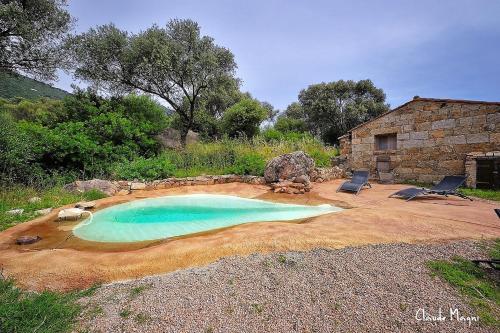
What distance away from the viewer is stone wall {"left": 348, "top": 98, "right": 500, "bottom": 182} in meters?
8.05

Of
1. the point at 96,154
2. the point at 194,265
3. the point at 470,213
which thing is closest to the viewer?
the point at 194,265

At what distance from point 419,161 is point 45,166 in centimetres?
1412

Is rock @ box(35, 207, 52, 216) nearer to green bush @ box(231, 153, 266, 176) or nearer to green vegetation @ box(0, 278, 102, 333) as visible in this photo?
green vegetation @ box(0, 278, 102, 333)

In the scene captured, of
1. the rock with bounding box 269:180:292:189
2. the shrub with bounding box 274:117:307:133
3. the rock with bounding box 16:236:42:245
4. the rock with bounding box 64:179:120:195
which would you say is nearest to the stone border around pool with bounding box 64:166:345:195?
the rock with bounding box 64:179:120:195

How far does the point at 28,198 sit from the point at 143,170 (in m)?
3.41

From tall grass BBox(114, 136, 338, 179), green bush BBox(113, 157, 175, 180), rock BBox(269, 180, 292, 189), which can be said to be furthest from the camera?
Answer: tall grass BBox(114, 136, 338, 179)

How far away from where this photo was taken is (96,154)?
30.9 ft

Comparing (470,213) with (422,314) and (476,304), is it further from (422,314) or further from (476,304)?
(422,314)

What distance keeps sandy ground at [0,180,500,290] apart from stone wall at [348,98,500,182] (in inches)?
184

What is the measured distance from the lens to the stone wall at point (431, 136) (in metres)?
8.05

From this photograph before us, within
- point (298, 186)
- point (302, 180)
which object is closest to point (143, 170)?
point (298, 186)

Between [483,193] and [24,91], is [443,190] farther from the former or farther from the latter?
[24,91]

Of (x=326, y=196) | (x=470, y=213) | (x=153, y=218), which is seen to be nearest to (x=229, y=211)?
(x=153, y=218)

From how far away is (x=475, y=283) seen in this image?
2.26 metres
